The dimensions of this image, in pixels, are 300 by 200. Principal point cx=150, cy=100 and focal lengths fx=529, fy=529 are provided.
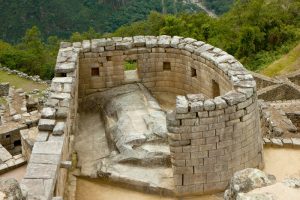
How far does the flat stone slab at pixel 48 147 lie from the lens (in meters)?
8.31

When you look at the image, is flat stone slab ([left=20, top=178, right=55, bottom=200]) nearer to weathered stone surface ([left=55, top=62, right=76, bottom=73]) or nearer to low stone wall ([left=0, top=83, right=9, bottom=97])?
weathered stone surface ([left=55, top=62, right=76, bottom=73])

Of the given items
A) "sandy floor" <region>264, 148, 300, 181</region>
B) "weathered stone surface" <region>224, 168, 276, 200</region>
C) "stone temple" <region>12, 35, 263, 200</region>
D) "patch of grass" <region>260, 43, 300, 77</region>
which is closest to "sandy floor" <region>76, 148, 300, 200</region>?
"sandy floor" <region>264, 148, 300, 181</region>

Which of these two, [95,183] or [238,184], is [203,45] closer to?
[95,183]

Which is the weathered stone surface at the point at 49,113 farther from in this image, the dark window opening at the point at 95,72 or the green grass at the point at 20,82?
the green grass at the point at 20,82

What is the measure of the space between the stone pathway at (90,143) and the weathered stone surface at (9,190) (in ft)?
15.5

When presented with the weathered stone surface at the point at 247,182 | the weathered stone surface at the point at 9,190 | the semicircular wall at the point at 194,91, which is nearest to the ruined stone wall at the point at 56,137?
the semicircular wall at the point at 194,91

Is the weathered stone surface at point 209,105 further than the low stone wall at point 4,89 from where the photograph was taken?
No

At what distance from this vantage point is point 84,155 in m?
10.6

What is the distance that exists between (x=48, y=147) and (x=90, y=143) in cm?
255

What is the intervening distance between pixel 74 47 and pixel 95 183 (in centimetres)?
361

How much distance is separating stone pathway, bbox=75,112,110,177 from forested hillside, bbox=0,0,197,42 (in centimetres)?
4730

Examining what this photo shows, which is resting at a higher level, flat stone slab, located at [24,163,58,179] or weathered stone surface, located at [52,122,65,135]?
weathered stone surface, located at [52,122,65,135]

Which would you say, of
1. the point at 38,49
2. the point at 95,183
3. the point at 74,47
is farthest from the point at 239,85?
the point at 38,49

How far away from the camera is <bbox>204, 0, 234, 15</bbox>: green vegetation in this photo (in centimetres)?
7400
